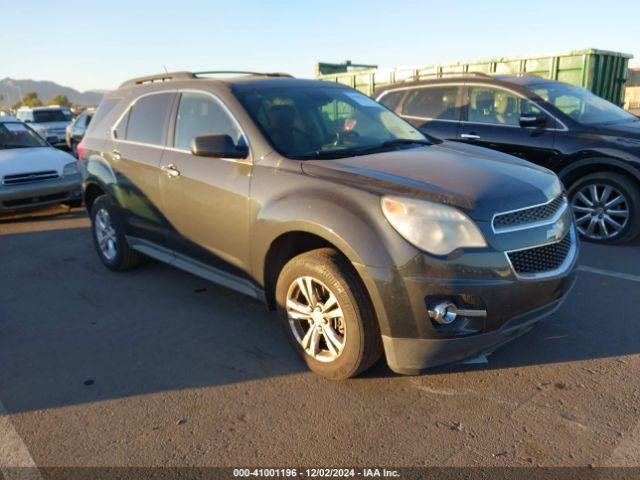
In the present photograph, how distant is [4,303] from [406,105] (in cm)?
530

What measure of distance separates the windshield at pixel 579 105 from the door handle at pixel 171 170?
4.38 m

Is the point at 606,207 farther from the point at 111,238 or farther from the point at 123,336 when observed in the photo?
the point at 111,238

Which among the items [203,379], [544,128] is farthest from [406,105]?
[203,379]

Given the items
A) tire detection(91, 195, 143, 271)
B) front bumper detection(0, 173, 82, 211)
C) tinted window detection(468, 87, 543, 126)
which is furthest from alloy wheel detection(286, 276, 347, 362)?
front bumper detection(0, 173, 82, 211)

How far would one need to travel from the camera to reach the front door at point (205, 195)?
3.59 meters

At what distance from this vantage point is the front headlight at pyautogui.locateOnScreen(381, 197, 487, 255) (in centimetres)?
270

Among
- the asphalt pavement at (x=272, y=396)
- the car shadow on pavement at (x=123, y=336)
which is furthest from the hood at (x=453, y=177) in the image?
the car shadow on pavement at (x=123, y=336)

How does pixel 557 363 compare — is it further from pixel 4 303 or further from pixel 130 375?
pixel 4 303

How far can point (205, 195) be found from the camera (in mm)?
3816

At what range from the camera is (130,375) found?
333 cm

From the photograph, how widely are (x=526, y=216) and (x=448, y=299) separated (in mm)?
687

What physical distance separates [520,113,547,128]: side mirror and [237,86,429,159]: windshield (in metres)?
2.17

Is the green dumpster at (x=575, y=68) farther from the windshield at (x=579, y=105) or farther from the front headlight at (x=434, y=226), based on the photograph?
the front headlight at (x=434, y=226)

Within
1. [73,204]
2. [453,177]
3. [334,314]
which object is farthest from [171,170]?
[73,204]
